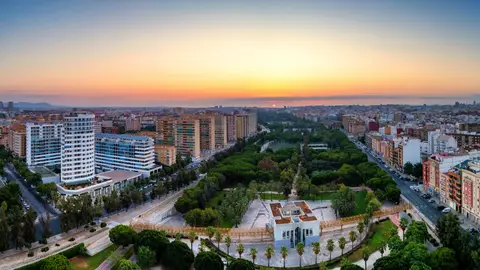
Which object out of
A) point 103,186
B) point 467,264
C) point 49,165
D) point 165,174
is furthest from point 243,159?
point 467,264

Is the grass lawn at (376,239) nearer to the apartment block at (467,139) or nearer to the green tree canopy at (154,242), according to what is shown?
the green tree canopy at (154,242)

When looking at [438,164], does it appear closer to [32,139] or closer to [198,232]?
[198,232]

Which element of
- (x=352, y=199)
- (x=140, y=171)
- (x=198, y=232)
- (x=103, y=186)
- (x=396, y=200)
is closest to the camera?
(x=198, y=232)

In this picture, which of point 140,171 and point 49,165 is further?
point 49,165

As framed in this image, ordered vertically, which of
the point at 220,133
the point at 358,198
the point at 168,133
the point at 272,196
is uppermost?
the point at 168,133

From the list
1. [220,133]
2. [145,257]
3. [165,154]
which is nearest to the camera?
[145,257]

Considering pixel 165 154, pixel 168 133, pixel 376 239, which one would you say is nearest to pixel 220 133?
pixel 168 133

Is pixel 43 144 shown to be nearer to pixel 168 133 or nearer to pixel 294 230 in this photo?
pixel 168 133
